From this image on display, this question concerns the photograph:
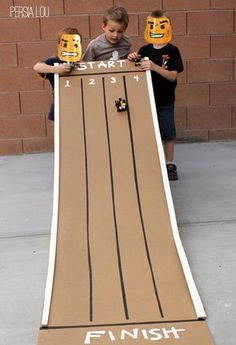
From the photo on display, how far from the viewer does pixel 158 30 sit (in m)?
4.87

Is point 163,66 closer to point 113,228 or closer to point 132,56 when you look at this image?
point 132,56

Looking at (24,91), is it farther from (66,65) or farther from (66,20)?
(66,65)

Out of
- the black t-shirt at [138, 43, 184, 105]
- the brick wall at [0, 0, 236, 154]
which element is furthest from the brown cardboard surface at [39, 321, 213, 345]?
the brick wall at [0, 0, 236, 154]

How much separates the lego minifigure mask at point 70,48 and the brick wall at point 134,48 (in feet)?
4.84

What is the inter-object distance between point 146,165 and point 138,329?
1624mm

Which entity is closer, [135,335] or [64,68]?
[135,335]

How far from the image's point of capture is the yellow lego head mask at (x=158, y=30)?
15.8 ft

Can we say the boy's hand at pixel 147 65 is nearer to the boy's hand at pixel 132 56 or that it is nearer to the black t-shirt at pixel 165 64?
the boy's hand at pixel 132 56

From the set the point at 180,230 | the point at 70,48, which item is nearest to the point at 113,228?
the point at 180,230

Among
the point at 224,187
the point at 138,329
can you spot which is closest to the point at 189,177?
the point at 224,187

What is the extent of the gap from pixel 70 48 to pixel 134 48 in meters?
1.63

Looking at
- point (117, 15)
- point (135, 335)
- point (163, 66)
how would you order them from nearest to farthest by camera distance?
point (135, 335)
point (117, 15)
point (163, 66)

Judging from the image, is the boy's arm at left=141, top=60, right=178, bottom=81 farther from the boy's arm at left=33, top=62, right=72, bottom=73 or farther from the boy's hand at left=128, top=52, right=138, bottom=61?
the boy's arm at left=33, top=62, right=72, bottom=73

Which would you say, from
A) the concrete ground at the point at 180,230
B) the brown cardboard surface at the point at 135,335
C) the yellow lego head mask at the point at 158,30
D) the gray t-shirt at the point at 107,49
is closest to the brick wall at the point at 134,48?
the concrete ground at the point at 180,230
